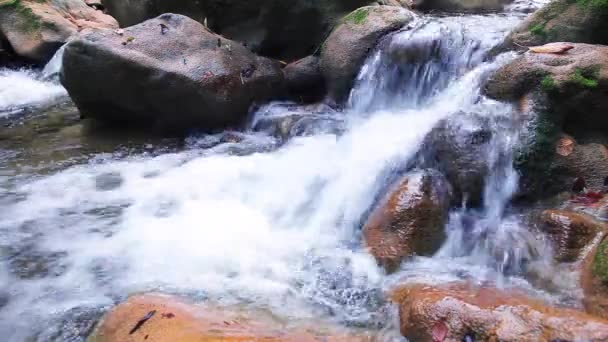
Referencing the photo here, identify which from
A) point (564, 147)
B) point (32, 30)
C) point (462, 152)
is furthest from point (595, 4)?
point (32, 30)

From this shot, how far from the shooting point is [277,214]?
4.95m

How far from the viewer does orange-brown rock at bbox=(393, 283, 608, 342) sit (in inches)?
108

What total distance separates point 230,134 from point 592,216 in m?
4.25

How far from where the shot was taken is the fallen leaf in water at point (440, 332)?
9.39 feet

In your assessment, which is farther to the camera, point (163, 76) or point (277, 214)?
point (163, 76)

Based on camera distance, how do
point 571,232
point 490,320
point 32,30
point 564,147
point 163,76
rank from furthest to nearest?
point 32,30 → point 163,76 → point 564,147 → point 571,232 → point 490,320

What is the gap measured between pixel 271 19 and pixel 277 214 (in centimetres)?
410

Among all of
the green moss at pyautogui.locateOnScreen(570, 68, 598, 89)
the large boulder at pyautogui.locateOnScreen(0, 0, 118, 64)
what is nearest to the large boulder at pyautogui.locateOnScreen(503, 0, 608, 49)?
the green moss at pyautogui.locateOnScreen(570, 68, 598, 89)

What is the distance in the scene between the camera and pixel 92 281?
3.86 metres

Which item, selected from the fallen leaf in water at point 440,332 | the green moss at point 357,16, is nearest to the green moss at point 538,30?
the green moss at point 357,16

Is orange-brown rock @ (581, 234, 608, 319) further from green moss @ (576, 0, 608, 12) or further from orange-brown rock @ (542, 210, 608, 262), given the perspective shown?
green moss @ (576, 0, 608, 12)

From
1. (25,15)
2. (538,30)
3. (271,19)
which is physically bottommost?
(25,15)

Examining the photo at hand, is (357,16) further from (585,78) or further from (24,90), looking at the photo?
(24,90)

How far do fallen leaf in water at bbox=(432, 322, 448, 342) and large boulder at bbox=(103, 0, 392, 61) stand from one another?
5.72 m
